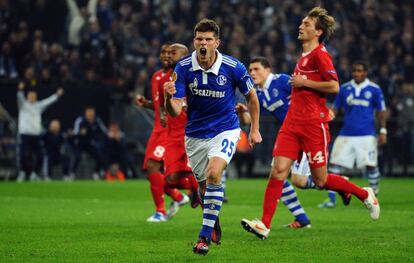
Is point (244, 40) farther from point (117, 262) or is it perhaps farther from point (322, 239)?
point (117, 262)

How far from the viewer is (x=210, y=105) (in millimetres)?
9898

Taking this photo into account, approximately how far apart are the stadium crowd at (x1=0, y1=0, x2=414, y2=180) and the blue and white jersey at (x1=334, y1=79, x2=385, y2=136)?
8.74 metres

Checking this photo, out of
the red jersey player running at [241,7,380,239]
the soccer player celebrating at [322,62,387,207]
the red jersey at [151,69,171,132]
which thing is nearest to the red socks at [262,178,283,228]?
the red jersey player running at [241,7,380,239]

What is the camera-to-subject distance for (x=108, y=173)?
87.7 feet

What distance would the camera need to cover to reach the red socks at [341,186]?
38.7 feet

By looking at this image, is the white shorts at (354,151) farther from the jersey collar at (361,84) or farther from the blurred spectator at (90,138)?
the blurred spectator at (90,138)

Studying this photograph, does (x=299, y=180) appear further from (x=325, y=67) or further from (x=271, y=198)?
(x=325, y=67)

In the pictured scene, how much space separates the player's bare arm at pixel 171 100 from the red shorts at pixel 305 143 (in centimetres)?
207

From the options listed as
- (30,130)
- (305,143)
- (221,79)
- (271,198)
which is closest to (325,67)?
(305,143)

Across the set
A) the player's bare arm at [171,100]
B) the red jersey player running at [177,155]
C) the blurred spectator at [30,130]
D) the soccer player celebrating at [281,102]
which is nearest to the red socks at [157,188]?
the red jersey player running at [177,155]

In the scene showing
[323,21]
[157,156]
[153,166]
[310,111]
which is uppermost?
[323,21]

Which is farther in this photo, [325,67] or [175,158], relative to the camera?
[175,158]

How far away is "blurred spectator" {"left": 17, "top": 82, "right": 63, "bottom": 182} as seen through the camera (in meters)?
24.8

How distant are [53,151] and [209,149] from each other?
16435 millimetres
